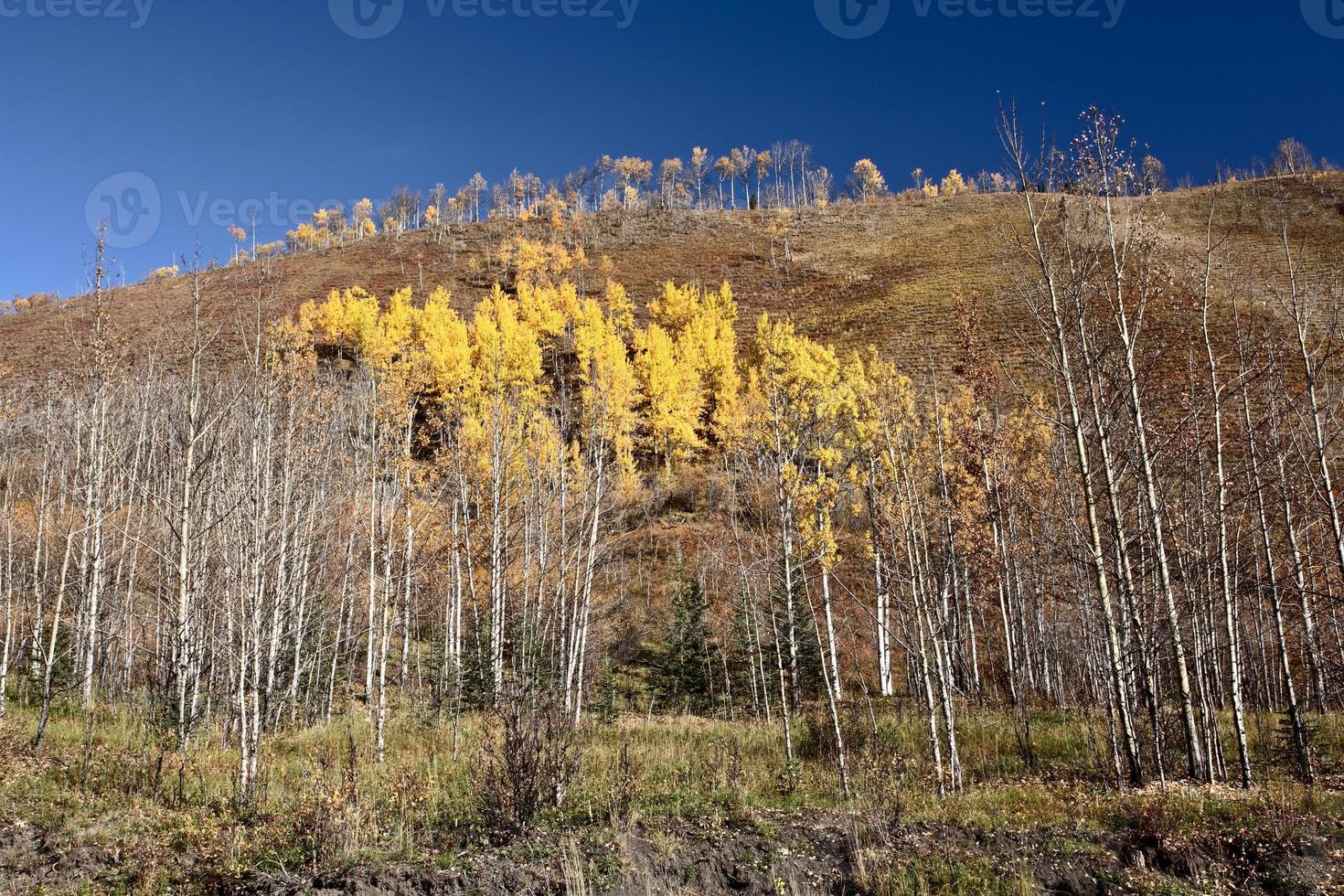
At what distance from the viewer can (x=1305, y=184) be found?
63781 millimetres

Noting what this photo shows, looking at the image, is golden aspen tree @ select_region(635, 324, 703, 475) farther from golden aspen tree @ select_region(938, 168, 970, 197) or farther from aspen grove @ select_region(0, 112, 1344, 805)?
golden aspen tree @ select_region(938, 168, 970, 197)

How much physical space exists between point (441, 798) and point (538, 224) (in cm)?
8739

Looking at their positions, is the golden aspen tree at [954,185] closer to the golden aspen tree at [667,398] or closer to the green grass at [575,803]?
the golden aspen tree at [667,398]

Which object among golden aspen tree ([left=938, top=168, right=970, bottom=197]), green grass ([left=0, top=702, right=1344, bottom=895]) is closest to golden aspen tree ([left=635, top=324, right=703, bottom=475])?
green grass ([left=0, top=702, right=1344, bottom=895])

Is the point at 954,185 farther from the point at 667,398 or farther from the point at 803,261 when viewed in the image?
the point at 667,398

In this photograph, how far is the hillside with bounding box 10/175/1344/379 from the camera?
51.8m

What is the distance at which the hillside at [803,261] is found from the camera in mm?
51781

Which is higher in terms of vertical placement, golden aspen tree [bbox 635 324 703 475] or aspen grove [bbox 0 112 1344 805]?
golden aspen tree [bbox 635 324 703 475]

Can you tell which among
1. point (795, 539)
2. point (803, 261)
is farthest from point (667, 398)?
point (803, 261)

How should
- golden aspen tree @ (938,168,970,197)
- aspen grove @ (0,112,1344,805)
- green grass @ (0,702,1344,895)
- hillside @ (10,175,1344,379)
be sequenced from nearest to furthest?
green grass @ (0,702,1344,895), aspen grove @ (0,112,1344,805), hillside @ (10,175,1344,379), golden aspen tree @ (938,168,970,197)

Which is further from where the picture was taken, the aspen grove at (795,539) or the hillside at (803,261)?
the hillside at (803,261)

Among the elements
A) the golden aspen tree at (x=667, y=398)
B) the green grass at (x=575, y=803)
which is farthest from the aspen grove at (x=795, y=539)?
the golden aspen tree at (x=667, y=398)

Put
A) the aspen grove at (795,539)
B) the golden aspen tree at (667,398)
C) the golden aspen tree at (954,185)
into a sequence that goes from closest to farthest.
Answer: the aspen grove at (795,539), the golden aspen tree at (667,398), the golden aspen tree at (954,185)

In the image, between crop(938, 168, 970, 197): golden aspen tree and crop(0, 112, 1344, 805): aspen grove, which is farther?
crop(938, 168, 970, 197): golden aspen tree
